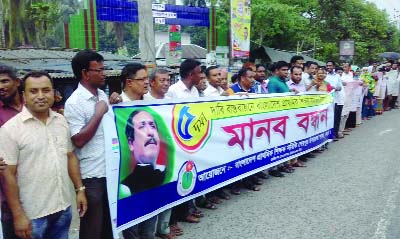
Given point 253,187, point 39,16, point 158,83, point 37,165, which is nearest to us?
point 37,165

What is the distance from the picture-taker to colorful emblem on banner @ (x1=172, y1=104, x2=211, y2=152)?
4004 mm

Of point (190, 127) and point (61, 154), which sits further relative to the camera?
point (190, 127)

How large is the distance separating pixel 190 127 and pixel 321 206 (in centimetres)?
181

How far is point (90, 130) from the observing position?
2.80m

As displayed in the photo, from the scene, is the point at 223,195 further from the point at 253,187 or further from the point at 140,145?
the point at 140,145

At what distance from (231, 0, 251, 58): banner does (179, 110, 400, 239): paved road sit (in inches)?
249

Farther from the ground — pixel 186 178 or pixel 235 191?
pixel 186 178

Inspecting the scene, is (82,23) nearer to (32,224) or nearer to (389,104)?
(32,224)

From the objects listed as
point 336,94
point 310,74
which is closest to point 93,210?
point 310,74

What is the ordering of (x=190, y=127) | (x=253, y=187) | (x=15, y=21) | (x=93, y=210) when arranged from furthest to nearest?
1. (x=15, y=21)
2. (x=253, y=187)
3. (x=190, y=127)
4. (x=93, y=210)

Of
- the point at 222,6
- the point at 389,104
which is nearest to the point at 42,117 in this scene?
the point at 389,104

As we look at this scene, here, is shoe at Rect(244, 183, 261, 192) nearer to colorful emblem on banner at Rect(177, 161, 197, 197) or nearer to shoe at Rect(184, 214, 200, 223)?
shoe at Rect(184, 214, 200, 223)

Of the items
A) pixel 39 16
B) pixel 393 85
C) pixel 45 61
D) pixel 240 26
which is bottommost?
pixel 393 85

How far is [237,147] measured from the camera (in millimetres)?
5043
